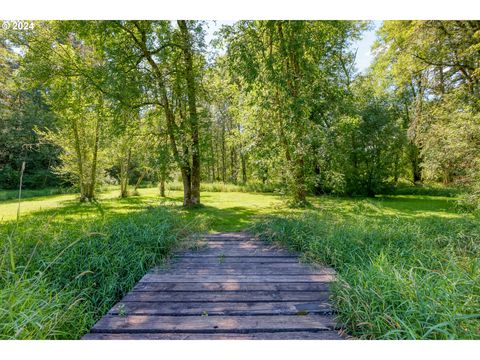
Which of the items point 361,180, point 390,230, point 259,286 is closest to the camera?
point 259,286

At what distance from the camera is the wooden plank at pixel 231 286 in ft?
7.63

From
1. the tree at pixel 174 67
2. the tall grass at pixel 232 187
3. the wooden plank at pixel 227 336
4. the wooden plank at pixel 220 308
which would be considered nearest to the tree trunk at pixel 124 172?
the tall grass at pixel 232 187

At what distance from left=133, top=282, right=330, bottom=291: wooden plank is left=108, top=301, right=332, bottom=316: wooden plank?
0.26 meters

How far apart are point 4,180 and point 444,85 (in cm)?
1630

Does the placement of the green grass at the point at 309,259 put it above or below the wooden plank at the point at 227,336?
above

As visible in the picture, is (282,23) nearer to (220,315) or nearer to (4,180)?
(220,315)

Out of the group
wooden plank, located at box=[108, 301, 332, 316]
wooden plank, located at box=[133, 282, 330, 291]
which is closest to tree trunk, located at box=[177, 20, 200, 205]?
wooden plank, located at box=[133, 282, 330, 291]

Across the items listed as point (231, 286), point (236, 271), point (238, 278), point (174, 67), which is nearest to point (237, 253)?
point (236, 271)

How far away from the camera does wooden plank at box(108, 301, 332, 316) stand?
192 cm

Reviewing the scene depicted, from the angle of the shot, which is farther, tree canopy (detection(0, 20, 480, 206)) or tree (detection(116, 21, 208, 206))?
tree (detection(116, 21, 208, 206))

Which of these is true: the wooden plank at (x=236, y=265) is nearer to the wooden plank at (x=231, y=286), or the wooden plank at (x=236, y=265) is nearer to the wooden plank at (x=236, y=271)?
the wooden plank at (x=236, y=271)

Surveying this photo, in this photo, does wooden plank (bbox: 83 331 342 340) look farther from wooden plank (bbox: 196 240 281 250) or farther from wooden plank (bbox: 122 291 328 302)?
wooden plank (bbox: 196 240 281 250)

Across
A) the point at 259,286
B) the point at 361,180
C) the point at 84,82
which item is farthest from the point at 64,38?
the point at 361,180

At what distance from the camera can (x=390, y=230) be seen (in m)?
3.71
